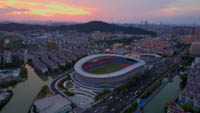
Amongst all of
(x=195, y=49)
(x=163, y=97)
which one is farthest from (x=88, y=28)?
(x=163, y=97)

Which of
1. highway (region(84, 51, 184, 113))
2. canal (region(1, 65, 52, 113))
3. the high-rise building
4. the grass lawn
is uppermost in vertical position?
the high-rise building

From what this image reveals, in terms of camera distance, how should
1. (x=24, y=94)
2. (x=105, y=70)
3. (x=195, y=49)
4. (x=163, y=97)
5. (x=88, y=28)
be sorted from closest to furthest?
1. (x=163, y=97)
2. (x=24, y=94)
3. (x=105, y=70)
4. (x=195, y=49)
5. (x=88, y=28)

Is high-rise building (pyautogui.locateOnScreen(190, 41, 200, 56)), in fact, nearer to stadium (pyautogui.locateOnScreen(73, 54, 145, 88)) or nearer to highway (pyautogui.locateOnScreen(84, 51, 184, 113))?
highway (pyautogui.locateOnScreen(84, 51, 184, 113))

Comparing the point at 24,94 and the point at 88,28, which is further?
the point at 88,28

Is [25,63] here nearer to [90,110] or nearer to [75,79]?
[75,79]

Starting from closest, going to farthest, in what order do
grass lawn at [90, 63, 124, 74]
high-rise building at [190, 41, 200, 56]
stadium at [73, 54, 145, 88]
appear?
stadium at [73, 54, 145, 88] < grass lawn at [90, 63, 124, 74] < high-rise building at [190, 41, 200, 56]

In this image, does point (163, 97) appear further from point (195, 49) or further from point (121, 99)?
point (195, 49)

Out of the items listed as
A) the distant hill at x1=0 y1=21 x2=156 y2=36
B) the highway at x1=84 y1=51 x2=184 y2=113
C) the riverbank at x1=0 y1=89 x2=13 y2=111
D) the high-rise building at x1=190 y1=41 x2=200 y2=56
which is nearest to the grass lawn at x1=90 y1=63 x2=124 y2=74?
the highway at x1=84 y1=51 x2=184 y2=113

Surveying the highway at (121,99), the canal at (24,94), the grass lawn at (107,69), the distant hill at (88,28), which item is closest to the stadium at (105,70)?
the grass lawn at (107,69)
